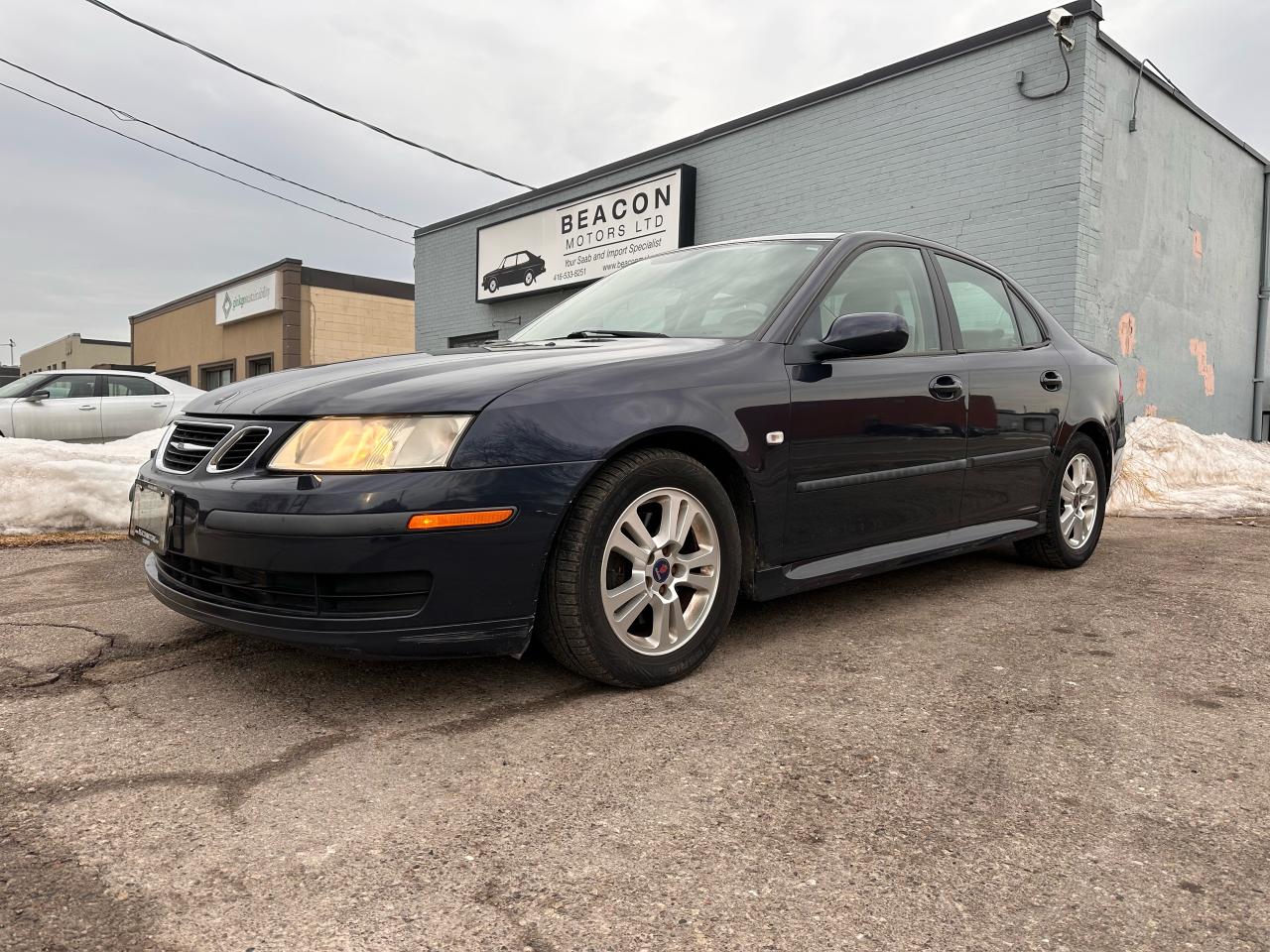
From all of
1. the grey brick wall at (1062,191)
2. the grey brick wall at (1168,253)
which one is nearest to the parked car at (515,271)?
the grey brick wall at (1062,191)

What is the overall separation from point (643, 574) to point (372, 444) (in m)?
0.84

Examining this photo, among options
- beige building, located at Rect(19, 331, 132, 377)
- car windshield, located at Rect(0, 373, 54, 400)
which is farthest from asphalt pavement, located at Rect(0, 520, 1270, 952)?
beige building, located at Rect(19, 331, 132, 377)

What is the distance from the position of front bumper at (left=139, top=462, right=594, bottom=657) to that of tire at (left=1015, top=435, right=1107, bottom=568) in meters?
2.95

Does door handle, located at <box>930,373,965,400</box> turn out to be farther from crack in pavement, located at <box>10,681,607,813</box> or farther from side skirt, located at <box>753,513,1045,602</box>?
crack in pavement, located at <box>10,681,607,813</box>

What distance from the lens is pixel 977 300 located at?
416cm

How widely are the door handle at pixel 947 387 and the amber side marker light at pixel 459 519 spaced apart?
1.97m

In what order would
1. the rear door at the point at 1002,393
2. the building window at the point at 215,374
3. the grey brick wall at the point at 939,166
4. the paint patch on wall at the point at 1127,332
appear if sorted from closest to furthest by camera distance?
the rear door at the point at 1002,393
the grey brick wall at the point at 939,166
the paint patch on wall at the point at 1127,332
the building window at the point at 215,374

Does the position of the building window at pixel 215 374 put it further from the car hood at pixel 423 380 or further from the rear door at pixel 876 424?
the rear door at pixel 876 424

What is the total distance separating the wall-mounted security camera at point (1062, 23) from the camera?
25.8ft

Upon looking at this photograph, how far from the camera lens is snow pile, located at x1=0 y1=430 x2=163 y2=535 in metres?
5.74

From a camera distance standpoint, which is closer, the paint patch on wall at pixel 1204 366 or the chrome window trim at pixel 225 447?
the chrome window trim at pixel 225 447

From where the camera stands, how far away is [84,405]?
1141 cm

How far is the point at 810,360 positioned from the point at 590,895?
202 cm

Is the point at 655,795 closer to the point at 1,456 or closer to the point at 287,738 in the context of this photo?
the point at 287,738
